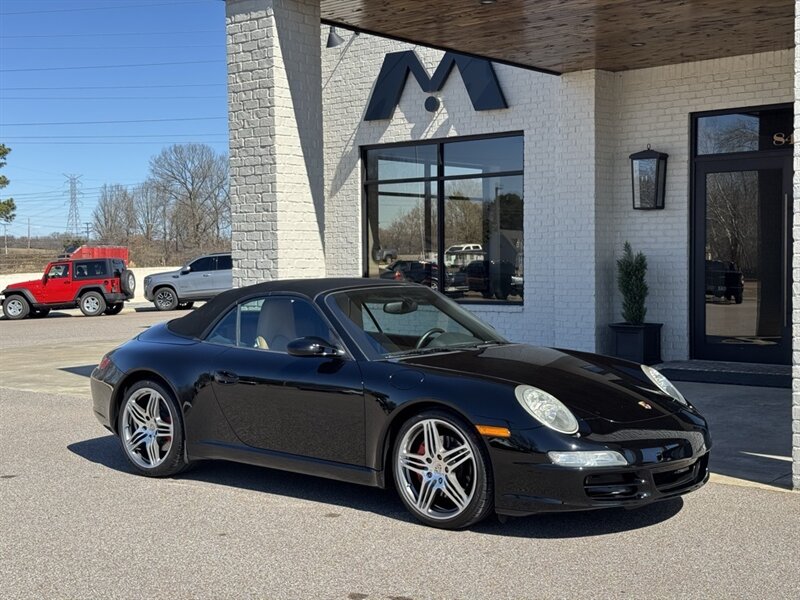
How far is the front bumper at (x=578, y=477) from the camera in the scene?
5336 millimetres

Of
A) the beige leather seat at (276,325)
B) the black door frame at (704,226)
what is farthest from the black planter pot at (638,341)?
the beige leather seat at (276,325)

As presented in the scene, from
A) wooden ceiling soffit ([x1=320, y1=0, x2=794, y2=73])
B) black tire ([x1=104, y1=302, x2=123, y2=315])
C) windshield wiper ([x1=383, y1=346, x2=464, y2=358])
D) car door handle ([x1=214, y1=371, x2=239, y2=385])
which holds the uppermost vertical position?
wooden ceiling soffit ([x1=320, y1=0, x2=794, y2=73])

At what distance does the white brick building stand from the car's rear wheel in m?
4.40

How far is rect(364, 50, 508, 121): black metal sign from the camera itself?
14.0 meters

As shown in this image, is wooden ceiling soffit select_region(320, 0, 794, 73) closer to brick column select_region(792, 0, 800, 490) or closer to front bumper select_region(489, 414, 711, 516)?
brick column select_region(792, 0, 800, 490)

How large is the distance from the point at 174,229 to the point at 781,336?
7348 centimetres

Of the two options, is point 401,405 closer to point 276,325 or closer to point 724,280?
point 276,325

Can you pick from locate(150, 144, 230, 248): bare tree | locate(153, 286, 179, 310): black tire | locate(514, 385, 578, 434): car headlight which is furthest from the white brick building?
locate(150, 144, 230, 248): bare tree

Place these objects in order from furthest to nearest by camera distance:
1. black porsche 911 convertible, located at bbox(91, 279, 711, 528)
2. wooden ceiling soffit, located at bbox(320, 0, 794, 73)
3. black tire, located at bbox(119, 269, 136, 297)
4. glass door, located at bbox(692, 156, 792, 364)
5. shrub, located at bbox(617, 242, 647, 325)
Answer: black tire, located at bbox(119, 269, 136, 297) → shrub, located at bbox(617, 242, 647, 325) → glass door, located at bbox(692, 156, 792, 364) → wooden ceiling soffit, located at bbox(320, 0, 794, 73) → black porsche 911 convertible, located at bbox(91, 279, 711, 528)

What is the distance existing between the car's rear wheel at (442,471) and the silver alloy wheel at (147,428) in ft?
6.51

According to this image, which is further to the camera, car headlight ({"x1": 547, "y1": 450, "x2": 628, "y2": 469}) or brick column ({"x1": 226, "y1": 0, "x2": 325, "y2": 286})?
brick column ({"x1": 226, "y1": 0, "x2": 325, "y2": 286})

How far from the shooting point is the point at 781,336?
11750 millimetres

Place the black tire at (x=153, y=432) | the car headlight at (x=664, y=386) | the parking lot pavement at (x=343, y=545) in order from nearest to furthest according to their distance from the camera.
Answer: the parking lot pavement at (x=343, y=545), the car headlight at (x=664, y=386), the black tire at (x=153, y=432)

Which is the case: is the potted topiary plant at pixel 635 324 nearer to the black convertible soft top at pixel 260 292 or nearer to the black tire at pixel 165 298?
the black convertible soft top at pixel 260 292
